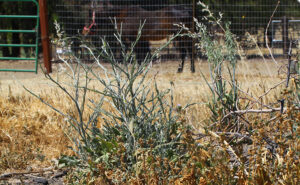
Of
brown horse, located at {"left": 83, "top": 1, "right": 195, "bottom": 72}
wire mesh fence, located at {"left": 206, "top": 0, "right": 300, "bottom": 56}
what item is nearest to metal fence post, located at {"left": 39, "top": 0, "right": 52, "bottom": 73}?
brown horse, located at {"left": 83, "top": 1, "right": 195, "bottom": 72}

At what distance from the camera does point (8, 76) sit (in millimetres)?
10367

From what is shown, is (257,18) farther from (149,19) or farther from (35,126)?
(35,126)

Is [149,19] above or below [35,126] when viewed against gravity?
above

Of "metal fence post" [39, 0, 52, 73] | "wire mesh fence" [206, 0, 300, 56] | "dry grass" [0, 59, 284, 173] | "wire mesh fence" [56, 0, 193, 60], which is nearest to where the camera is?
"dry grass" [0, 59, 284, 173]

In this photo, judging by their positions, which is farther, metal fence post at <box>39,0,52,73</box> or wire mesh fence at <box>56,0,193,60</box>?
wire mesh fence at <box>56,0,193,60</box>

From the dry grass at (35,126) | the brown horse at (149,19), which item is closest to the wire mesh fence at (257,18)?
the brown horse at (149,19)

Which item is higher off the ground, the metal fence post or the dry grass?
the metal fence post

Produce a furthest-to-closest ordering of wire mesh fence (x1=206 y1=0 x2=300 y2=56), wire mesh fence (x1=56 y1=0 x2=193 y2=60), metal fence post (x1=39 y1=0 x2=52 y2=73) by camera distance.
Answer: wire mesh fence (x1=56 y1=0 x2=193 y2=60) → wire mesh fence (x1=206 y1=0 x2=300 y2=56) → metal fence post (x1=39 y1=0 x2=52 y2=73)

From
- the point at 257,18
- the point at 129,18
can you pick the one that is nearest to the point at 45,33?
the point at 129,18

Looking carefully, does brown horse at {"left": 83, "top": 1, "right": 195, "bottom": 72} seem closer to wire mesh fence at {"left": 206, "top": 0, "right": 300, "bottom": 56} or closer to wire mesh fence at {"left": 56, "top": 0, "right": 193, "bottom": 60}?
wire mesh fence at {"left": 56, "top": 0, "right": 193, "bottom": 60}

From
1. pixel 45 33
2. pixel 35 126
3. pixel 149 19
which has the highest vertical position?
pixel 149 19

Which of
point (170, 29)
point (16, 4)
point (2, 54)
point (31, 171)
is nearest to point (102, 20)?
point (170, 29)

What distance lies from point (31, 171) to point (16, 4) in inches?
451

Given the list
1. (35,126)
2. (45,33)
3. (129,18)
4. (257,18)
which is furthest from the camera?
(257,18)
